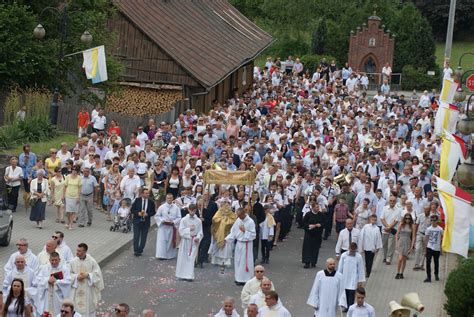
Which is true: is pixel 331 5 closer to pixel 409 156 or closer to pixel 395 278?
pixel 409 156

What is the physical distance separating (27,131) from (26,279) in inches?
607

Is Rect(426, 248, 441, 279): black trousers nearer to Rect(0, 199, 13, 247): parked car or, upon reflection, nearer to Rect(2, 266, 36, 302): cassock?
Rect(0, 199, 13, 247): parked car

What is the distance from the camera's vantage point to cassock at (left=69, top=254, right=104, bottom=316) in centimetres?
1930

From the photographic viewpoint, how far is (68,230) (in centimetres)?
2712

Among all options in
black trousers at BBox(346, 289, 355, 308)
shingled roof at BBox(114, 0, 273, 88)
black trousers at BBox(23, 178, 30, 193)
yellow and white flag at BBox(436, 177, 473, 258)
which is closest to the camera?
yellow and white flag at BBox(436, 177, 473, 258)

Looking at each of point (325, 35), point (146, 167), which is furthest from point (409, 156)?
point (325, 35)

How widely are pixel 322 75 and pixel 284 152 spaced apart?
2137 cm

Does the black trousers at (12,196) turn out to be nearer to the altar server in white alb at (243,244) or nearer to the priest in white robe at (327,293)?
the altar server in white alb at (243,244)

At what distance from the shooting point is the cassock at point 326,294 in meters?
19.9

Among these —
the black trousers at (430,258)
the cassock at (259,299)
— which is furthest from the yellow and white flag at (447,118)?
the cassock at (259,299)

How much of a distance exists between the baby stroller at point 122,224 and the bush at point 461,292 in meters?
9.50

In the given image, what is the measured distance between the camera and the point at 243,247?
23844 millimetres

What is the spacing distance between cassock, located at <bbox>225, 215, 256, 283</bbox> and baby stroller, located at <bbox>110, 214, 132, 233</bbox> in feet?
13.2

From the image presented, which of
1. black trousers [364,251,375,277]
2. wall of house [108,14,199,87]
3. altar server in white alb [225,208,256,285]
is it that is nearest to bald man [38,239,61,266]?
altar server in white alb [225,208,256,285]
